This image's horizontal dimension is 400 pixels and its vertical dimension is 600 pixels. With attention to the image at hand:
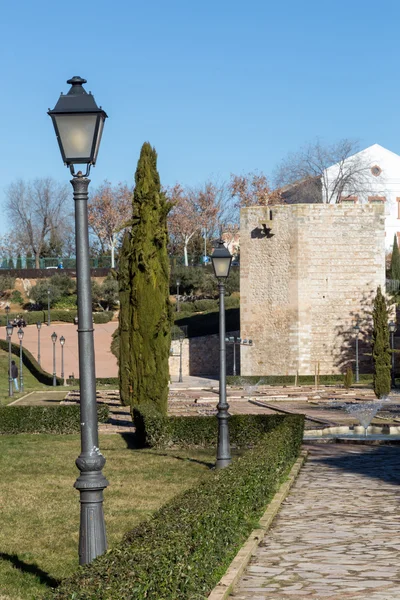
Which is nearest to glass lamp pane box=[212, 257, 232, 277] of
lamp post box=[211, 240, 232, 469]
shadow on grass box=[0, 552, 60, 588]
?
lamp post box=[211, 240, 232, 469]

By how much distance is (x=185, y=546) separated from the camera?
6410 millimetres

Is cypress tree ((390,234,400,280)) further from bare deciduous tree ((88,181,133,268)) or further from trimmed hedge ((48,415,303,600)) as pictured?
trimmed hedge ((48,415,303,600))

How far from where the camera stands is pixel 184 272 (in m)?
73.6

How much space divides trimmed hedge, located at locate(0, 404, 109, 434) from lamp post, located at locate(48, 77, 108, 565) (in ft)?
56.4

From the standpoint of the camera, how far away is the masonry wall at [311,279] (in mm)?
43969

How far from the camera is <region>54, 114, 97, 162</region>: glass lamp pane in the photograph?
21.7ft

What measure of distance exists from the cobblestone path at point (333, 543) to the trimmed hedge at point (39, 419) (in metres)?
9.63

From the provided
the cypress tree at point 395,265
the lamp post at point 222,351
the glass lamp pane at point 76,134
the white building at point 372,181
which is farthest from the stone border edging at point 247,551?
the white building at point 372,181

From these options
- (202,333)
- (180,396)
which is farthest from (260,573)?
(202,333)

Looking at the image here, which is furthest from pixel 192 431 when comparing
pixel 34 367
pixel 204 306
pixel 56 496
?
pixel 204 306

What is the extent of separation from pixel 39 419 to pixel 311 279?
74.1 ft

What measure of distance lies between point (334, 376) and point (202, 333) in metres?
11.2

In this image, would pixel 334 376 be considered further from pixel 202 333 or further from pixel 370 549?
pixel 370 549

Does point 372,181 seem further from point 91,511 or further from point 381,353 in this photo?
point 91,511
